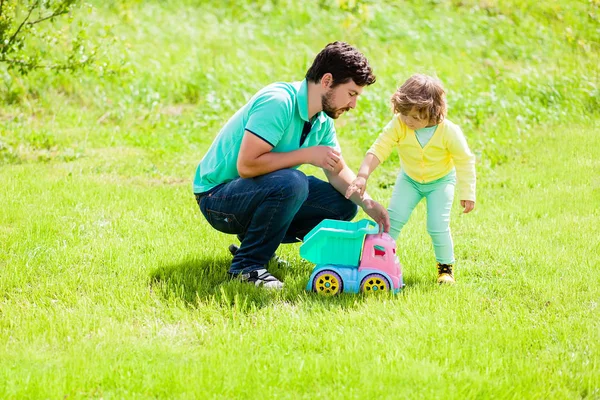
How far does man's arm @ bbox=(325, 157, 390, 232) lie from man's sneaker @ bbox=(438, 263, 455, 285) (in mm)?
423

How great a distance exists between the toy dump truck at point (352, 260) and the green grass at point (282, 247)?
0.40ft

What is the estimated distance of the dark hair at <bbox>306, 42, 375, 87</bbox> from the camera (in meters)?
4.20

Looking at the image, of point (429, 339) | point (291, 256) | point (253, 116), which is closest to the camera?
point (429, 339)

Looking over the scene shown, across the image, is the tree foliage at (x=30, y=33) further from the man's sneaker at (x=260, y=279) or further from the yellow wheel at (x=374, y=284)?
the yellow wheel at (x=374, y=284)

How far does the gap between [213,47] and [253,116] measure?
6079 mm

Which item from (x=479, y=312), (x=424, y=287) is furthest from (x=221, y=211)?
(x=479, y=312)

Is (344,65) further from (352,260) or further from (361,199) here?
(352,260)

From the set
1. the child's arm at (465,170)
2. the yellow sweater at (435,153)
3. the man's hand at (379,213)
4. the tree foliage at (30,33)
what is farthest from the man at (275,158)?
the tree foliage at (30,33)

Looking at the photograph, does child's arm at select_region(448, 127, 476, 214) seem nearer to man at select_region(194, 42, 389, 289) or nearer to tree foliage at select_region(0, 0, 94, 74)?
man at select_region(194, 42, 389, 289)

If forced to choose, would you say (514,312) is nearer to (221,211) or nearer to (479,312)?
(479,312)

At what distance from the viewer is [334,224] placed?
177 inches

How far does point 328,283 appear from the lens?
4.32 meters

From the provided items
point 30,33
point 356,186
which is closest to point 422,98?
point 356,186

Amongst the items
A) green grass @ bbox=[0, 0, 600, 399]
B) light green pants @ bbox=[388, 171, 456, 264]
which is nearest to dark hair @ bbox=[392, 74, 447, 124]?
light green pants @ bbox=[388, 171, 456, 264]
